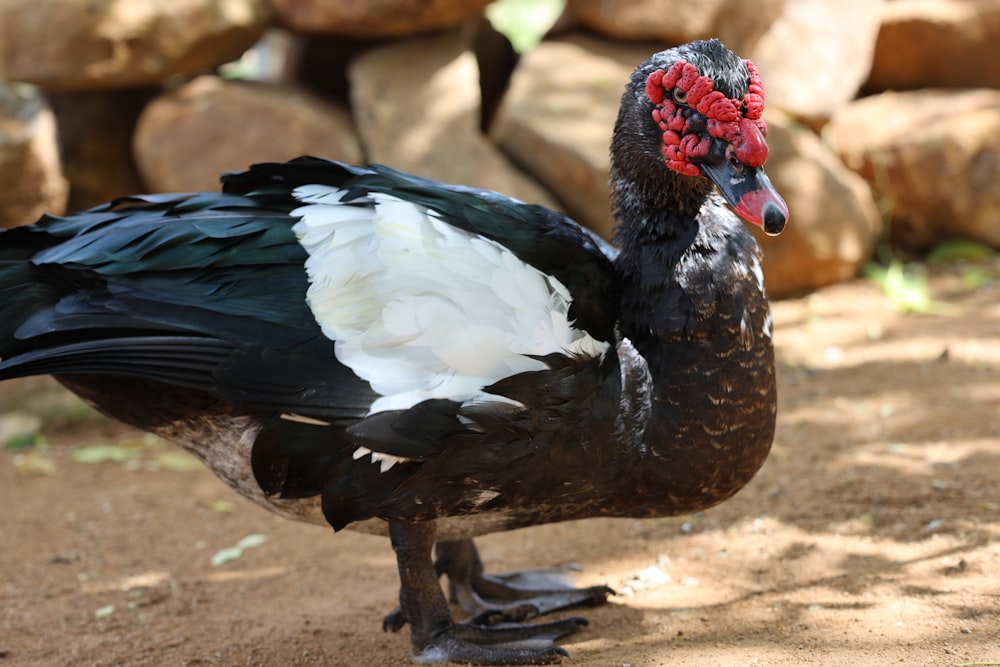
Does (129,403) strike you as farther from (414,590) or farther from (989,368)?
(989,368)

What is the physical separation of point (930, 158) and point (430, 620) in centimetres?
453

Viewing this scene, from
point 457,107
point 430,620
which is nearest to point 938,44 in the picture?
point 457,107

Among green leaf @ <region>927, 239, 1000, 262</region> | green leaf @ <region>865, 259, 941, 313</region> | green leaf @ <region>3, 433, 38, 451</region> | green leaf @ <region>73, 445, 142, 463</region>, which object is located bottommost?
green leaf @ <region>3, 433, 38, 451</region>

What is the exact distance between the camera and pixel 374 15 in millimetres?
5402

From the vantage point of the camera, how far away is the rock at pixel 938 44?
6457 millimetres

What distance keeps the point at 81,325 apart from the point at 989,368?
382cm

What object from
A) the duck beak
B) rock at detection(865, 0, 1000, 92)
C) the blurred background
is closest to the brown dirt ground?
the blurred background

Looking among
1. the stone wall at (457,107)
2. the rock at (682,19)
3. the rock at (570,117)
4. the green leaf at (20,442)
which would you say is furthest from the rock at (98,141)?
the rock at (682,19)

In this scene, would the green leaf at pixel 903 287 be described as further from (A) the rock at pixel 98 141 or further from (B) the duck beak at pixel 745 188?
(A) the rock at pixel 98 141

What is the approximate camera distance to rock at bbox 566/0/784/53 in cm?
571

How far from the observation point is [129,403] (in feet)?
9.66

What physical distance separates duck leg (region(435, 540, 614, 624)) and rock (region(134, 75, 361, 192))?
280cm

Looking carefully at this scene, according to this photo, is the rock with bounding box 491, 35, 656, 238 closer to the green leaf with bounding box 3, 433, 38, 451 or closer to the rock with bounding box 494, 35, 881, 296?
the rock with bounding box 494, 35, 881, 296

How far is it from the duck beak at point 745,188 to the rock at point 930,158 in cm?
402
